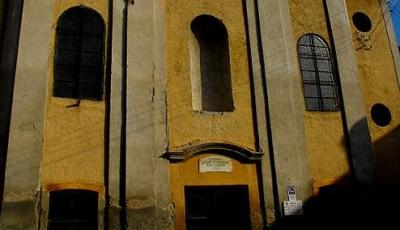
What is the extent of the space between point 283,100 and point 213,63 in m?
2.07

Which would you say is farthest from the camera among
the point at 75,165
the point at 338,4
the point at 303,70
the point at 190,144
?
the point at 338,4

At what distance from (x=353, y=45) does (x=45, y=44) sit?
8.07m

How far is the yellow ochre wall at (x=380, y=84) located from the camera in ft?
38.2

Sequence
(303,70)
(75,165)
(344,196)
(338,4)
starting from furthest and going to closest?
(338,4)
(303,70)
(344,196)
(75,165)

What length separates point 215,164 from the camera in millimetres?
10156

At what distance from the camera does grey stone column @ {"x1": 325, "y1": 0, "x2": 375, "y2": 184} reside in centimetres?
1123

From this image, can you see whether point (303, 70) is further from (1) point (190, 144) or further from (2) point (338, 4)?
(1) point (190, 144)

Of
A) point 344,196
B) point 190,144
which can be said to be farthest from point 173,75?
point 344,196

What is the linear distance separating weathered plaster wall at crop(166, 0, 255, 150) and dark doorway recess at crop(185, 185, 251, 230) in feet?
3.57

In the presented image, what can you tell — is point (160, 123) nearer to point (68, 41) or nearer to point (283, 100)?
point (68, 41)

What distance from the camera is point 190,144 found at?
1004 centimetres

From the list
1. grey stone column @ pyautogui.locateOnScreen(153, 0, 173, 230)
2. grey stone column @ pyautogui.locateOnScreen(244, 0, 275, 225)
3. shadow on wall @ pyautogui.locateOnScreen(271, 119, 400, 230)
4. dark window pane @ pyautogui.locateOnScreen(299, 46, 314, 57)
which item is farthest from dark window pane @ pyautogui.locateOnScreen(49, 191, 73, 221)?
dark window pane @ pyautogui.locateOnScreen(299, 46, 314, 57)

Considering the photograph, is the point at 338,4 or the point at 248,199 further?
the point at 338,4

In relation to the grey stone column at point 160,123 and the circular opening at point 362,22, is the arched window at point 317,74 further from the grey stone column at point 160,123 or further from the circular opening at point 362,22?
the grey stone column at point 160,123
